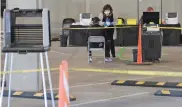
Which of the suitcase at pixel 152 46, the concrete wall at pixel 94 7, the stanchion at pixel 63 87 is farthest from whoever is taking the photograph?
the concrete wall at pixel 94 7

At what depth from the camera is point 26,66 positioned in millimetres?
7855

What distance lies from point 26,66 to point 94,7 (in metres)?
18.1

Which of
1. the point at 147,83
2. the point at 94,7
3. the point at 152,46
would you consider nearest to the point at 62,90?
the point at 147,83

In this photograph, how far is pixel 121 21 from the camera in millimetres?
20672

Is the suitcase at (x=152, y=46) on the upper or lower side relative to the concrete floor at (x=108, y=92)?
upper

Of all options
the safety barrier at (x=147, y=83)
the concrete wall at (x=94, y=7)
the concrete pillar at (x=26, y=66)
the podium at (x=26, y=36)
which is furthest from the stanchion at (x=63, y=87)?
the concrete wall at (x=94, y=7)

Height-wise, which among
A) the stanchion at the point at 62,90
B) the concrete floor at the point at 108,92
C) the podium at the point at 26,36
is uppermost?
the podium at the point at 26,36

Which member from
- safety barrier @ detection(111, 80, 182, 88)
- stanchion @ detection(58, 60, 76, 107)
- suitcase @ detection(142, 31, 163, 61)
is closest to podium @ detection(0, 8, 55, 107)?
stanchion @ detection(58, 60, 76, 107)

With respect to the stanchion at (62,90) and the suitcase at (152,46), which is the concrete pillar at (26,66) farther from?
the suitcase at (152,46)

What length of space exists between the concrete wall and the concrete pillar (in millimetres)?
15564

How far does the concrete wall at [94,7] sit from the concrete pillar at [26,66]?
51.1 ft

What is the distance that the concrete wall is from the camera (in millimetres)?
24000

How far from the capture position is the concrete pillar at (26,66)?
782 cm

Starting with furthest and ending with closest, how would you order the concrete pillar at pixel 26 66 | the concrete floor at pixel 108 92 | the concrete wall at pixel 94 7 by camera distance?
1. the concrete wall at pixel 94 7
2. the concrete pillar at pixel 26 66
3. the concrete floor at pixel 108 92
